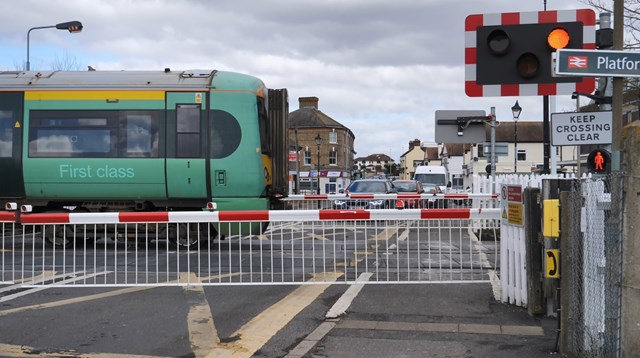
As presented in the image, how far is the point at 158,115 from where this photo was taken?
12766mm

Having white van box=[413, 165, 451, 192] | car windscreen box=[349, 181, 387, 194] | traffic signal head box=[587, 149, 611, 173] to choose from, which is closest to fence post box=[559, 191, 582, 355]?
traffic signal head box=[587, 149, 611, 173]

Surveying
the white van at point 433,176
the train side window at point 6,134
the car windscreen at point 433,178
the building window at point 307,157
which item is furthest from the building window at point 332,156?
the train side window at point 6,134

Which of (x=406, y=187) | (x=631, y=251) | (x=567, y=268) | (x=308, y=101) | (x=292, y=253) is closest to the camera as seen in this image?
(x=631, y=251)

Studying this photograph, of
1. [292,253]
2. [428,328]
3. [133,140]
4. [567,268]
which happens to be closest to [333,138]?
[133,140]

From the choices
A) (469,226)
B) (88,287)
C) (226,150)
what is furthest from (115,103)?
(469,226)

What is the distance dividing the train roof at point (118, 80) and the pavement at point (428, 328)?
6.55 m

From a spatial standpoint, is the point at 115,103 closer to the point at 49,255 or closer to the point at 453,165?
the point at 49,255

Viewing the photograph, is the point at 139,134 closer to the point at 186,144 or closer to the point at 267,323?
the point at 186,144

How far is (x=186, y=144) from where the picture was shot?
12.7 m

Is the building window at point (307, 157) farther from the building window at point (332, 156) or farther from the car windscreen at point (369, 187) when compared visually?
the car windscreen at point (369, 187)

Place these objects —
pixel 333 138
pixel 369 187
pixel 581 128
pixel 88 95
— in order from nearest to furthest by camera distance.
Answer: pixel 581 128
pixel 88 95
pixel 369 187
pixel 333 138

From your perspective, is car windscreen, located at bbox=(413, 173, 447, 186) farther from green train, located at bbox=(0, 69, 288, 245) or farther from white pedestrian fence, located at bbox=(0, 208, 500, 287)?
white pedestrian fence, located at bbox=(0, 208, 500, 287)

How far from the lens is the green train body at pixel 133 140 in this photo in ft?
41.6

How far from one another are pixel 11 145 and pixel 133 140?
2.49 metres
